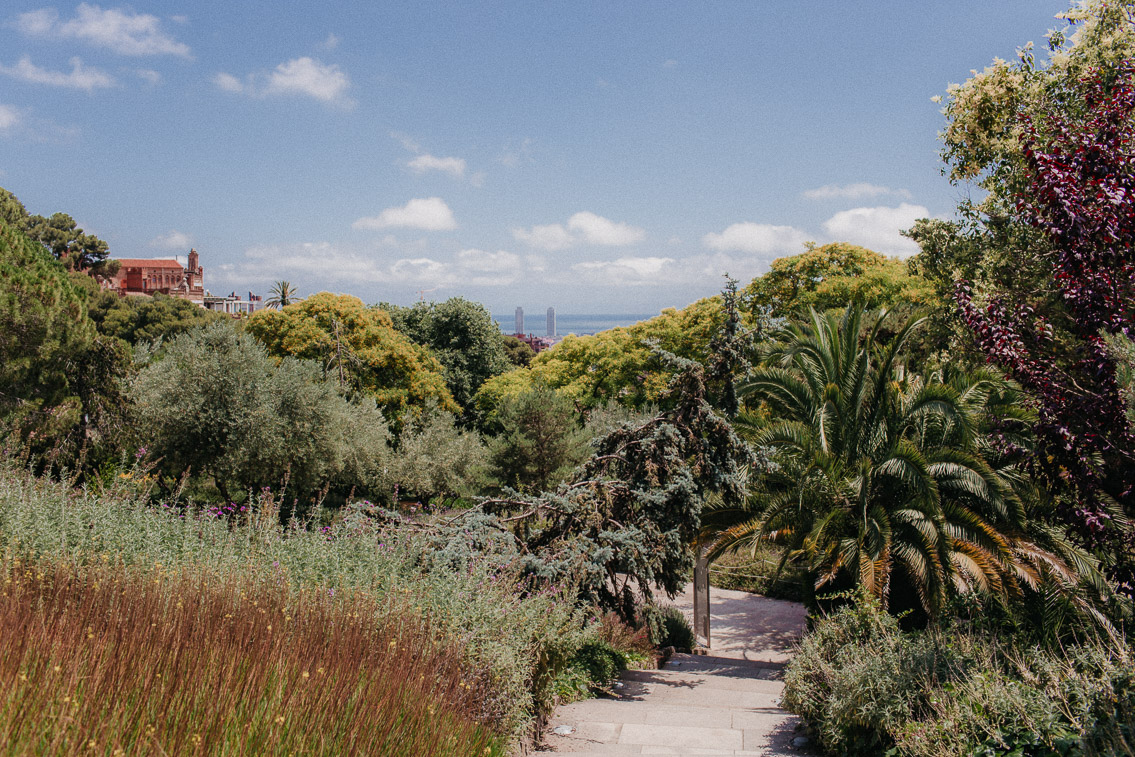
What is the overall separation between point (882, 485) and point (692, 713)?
497 cm

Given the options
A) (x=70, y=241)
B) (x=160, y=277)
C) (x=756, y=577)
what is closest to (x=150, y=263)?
(x=160, y=277)

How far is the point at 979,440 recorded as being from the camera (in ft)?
32.6

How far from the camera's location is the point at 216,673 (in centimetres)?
328

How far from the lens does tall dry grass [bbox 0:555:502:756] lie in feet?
8.99

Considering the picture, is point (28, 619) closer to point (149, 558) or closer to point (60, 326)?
point (149, 558)

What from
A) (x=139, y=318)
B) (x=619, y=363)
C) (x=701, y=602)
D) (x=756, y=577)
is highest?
(x=139, y=318)

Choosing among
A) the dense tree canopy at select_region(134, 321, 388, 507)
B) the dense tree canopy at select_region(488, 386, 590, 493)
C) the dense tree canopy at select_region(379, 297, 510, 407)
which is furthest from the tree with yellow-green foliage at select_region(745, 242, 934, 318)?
the dense tree canopy at select_region(379, 297, 510, 407)

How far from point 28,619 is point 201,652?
89 centimetres

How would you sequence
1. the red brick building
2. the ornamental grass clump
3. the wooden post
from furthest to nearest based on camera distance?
the red brick building, the wooden post, the ornamental grass clump

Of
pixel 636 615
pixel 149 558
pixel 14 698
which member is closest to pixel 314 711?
pixel 14 698

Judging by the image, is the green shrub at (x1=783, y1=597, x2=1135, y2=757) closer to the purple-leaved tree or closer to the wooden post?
the purple-leaved tree

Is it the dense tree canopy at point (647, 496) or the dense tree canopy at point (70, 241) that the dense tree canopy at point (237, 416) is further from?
the dense tree canopy at point (70, 241)

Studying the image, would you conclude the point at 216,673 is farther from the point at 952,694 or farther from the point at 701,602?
the point at 701,602

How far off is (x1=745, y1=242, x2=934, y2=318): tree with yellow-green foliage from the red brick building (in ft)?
280
